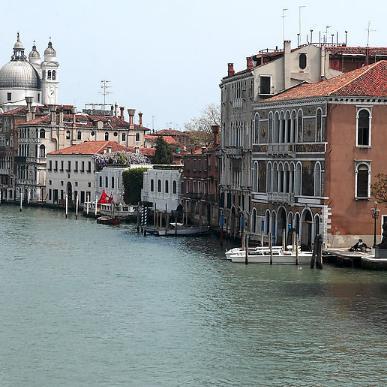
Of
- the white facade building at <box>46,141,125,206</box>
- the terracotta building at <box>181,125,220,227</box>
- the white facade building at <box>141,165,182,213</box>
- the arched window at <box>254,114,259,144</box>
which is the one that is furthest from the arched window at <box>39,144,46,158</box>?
the arched window at <box>254,114,259,144</box>

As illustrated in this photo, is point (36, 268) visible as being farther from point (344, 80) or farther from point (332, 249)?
point (344, 80)

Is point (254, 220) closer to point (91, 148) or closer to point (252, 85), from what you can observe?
point (252, 85)

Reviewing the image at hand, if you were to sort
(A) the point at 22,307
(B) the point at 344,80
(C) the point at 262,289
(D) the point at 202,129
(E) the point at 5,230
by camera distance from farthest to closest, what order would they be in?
(D) the point at 202,129, (E) the point at 5,230, (B) the point at 344,80, (C) the point at 262,289, (A) the point at 22,307

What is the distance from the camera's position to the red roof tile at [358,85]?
3042cm

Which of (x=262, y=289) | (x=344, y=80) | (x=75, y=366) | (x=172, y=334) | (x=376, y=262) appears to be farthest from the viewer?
(x=344, y=80)

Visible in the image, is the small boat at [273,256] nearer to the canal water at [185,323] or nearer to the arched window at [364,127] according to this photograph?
the canal water at [185,323]

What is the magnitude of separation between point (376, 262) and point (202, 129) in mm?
46139

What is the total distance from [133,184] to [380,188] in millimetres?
24356

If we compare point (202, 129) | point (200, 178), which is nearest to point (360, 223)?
point (200, 178)

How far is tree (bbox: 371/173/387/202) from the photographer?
29534 millimetres

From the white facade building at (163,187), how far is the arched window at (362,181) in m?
17.0

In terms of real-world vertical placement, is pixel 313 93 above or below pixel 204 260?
above

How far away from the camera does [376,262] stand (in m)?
27.6

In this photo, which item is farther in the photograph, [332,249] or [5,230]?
[5,230]
